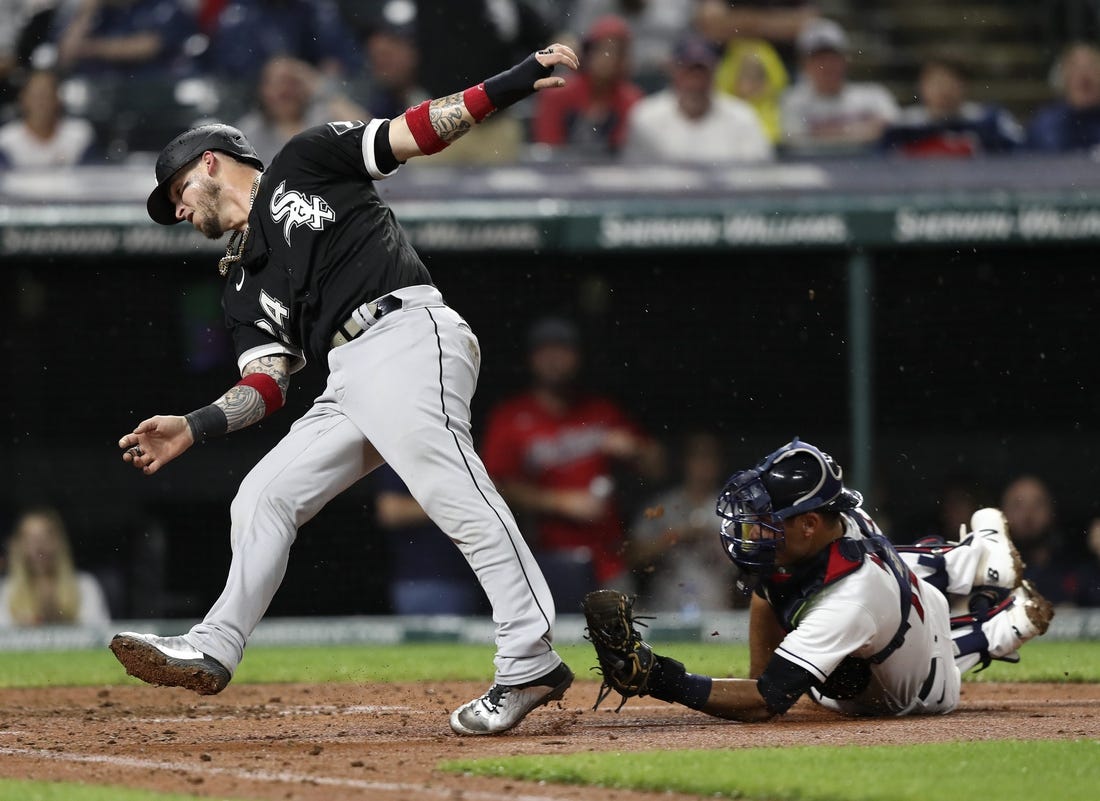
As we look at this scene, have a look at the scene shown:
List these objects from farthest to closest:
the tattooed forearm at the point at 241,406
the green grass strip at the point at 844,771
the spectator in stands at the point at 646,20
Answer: the spectator in stands at the point at 646,20 → the tattooed forearm at the point at 241,406 → the green grass strip at the point at 844,771

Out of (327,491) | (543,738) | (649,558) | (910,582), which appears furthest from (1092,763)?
(649,558)

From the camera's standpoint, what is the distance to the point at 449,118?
4.25 m

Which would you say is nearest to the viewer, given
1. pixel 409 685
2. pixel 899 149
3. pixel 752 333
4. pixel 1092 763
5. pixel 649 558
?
pixel 1092 763

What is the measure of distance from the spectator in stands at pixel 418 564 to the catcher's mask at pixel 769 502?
4.46 meters

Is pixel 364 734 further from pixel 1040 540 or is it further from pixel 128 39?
pixel 128 39

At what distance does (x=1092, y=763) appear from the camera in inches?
145

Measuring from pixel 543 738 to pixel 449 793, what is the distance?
0.93 meters

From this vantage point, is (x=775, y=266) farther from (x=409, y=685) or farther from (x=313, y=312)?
(x=313, y=312)

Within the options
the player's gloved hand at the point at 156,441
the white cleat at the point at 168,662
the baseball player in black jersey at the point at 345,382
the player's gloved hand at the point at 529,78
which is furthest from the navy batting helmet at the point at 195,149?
the white cleat at the point at 168,662

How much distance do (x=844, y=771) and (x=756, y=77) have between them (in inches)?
295

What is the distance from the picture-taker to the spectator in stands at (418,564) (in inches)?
344

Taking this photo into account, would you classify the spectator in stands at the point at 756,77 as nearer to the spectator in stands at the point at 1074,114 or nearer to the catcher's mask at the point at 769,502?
the spectator in stands at the point at 1074,114

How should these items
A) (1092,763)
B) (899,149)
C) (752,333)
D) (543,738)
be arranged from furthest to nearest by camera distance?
(899,149), (752,333), (543,738), (1092,763)

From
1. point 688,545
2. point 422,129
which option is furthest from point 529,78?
point 688,545
